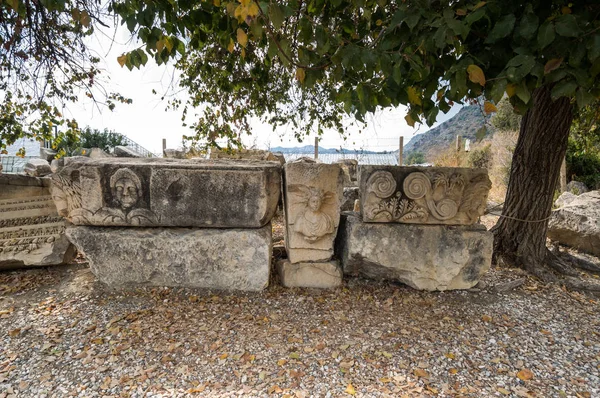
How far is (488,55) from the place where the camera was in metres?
1.57

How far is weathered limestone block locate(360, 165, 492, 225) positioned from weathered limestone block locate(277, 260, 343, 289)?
1.76ft

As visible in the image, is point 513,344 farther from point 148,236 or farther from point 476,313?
point 148,236

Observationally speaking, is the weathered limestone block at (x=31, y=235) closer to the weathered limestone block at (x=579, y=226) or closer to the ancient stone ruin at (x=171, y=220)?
the ancient stone ruin at (x=171, y=220)

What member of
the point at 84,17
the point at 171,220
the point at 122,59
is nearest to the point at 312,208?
the point at 171,220

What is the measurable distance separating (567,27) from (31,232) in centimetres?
394

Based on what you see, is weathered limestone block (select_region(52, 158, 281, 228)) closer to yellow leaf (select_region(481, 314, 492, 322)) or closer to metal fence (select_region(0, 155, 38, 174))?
yellow leaf (select_region(481, 314, 492, 322))

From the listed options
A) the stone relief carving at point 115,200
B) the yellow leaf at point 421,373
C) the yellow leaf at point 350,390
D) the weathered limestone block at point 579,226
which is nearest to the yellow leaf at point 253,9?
the stone relief carving at point 115,200

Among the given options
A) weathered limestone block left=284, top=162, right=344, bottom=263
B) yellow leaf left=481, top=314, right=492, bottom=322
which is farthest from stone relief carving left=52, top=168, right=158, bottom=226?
yellow leaf left=481, top=314, right=492, bottom=322

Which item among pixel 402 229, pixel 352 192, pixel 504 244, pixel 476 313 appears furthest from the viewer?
pixel 352 192

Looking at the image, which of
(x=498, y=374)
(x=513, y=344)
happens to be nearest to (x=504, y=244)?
(x=513, y=344)

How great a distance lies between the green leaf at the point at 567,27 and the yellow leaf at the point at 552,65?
9cm

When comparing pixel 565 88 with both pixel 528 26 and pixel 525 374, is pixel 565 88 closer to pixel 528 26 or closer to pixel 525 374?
pixel 528 26

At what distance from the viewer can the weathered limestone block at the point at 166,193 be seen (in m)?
2.50

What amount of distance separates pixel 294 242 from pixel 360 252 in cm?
54
